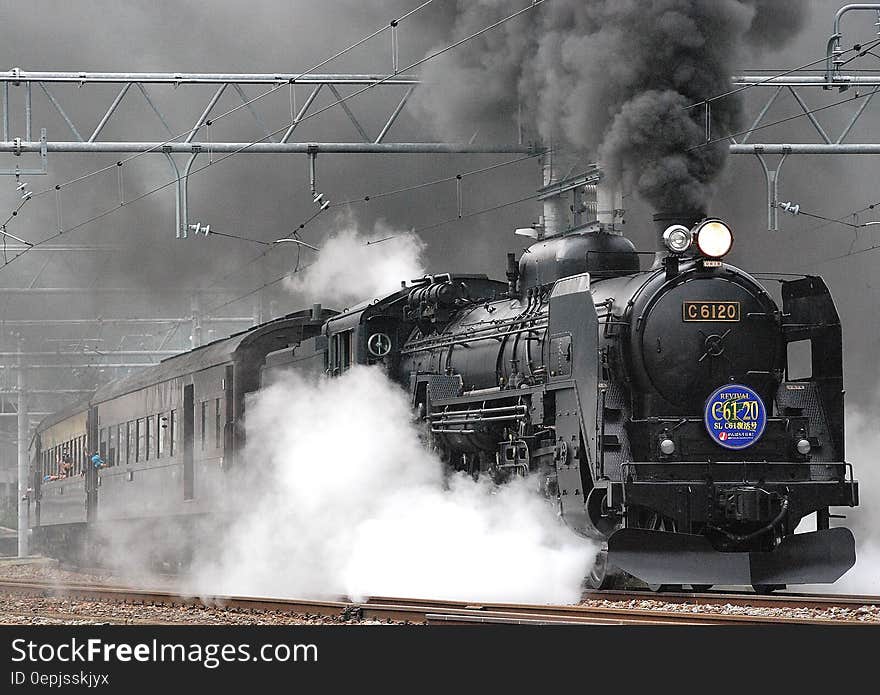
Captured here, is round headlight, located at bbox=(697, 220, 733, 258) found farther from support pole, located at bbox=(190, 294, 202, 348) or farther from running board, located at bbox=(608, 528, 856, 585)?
support pole, located at bbox=(190, 294, 202, 348)

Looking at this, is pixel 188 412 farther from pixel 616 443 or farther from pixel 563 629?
pixel 563 629

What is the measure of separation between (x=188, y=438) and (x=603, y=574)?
8.80 m

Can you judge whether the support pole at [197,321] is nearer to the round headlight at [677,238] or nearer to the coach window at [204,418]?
the coach window at [204,418]

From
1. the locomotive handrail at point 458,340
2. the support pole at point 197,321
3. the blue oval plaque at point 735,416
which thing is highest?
the support pole at point 197,321

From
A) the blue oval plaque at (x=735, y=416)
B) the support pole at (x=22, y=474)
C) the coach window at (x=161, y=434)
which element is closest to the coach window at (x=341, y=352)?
the blue oval plaque at (x=735, y=416)

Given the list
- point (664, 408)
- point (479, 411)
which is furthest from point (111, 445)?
point (664, 408)

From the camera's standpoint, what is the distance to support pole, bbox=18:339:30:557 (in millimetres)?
35344

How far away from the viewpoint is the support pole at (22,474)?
116ft

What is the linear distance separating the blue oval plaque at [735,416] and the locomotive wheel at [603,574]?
1.32 metres

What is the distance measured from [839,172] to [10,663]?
19.8 meters

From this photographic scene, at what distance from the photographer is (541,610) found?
32.1 feet

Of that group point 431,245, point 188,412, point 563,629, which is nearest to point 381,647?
point 563,629

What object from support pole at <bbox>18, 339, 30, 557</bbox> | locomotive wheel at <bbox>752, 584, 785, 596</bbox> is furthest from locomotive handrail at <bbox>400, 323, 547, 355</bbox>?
support pole at <bbox>18, 339, 30, 557</bbox>

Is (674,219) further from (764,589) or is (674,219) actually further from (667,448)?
(764,589)
